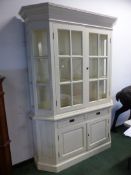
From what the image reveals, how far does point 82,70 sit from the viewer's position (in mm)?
2334

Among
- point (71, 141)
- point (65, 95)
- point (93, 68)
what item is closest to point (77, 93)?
point (65, 95)

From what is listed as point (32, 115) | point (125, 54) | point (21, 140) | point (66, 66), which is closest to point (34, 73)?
point (66, 66)

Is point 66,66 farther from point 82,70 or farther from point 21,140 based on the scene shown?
point 21,140

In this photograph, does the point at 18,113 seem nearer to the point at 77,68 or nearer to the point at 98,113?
the point at 77,68

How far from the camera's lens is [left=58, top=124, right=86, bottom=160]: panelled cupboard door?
2291mm

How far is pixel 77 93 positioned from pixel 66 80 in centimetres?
29

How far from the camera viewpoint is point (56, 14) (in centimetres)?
192

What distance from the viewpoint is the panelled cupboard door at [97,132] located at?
2557 millimetres

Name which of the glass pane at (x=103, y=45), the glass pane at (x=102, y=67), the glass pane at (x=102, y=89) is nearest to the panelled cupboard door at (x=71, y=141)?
the glass pane at (x=102, y=89)

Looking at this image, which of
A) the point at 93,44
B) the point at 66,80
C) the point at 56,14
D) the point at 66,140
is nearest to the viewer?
the point at 56,14

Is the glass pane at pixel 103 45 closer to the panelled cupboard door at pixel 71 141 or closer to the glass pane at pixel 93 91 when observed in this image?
the glass pane at pixel 93 91

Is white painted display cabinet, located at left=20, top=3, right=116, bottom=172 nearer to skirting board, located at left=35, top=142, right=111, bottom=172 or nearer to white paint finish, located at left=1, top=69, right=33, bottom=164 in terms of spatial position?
skirting board, located at left=35, top=142, right=111, bottom=172

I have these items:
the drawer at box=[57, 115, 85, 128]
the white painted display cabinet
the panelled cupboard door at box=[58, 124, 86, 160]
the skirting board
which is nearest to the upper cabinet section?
the white painted display cabinet

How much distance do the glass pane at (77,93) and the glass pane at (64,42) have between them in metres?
0.50
